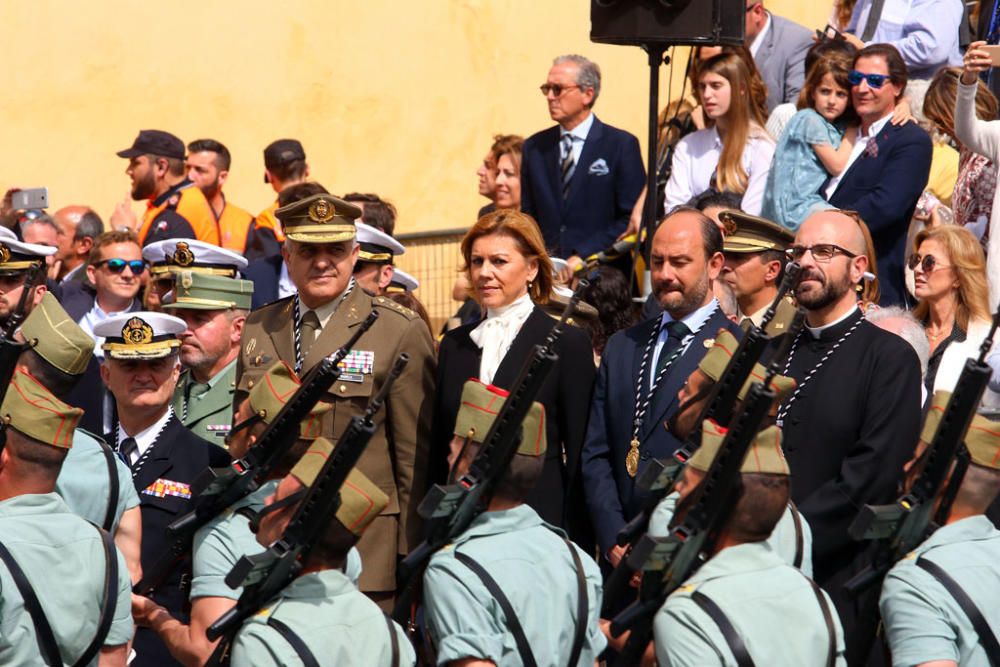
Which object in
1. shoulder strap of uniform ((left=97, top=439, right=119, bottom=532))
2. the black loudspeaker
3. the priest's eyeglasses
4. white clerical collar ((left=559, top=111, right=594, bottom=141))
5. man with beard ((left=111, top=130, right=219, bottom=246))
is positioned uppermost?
the black loudspeaker

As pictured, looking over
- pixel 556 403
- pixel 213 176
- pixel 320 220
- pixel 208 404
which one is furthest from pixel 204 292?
pixel 213 176

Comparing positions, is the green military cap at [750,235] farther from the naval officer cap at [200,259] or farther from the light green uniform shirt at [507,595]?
the naval officer cap at [200,259]

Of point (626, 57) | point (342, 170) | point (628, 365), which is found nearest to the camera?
point (628, 365)

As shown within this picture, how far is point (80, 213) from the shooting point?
442 inches

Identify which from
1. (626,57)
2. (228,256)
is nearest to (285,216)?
(228,256)

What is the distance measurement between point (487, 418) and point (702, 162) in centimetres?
489

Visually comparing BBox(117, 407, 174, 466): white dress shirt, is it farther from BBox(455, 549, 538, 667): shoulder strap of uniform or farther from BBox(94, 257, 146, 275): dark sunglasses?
BBox(94, 257, 146, 275): dark sunglasses

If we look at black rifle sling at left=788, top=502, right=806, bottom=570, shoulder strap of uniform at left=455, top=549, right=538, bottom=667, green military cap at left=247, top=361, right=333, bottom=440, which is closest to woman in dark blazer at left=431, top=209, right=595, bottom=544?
green military cap at left=247, top=361, right=333, bottom=440

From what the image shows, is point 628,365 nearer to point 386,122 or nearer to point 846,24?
point 846,24

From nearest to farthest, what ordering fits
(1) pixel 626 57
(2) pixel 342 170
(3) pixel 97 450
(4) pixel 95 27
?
(3) pixel 97 450
(4) pixel 95 27
(2) pixel 342 170
(1) pixel 626 57

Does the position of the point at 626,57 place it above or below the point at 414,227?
above

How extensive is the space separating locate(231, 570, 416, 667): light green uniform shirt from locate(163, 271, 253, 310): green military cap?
9.78 ft

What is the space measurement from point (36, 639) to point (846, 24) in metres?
8.23

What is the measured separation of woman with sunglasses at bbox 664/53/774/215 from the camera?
9312mm
